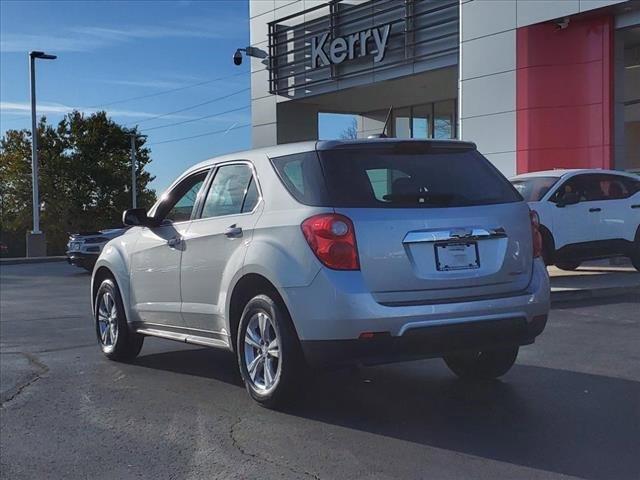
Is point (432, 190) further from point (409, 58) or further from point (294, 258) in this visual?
point (409, 58)

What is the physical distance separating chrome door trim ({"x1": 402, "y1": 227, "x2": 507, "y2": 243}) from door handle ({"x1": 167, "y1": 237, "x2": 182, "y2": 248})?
7.44 feet

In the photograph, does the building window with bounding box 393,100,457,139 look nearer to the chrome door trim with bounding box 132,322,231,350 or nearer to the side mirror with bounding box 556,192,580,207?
the side mirror with bounding box 556,192,580,207

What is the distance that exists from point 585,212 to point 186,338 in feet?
26.6

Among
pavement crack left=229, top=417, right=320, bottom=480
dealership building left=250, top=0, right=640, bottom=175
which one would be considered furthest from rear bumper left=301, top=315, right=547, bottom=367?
dealership building left=250, top=0, right=640, bottom=175

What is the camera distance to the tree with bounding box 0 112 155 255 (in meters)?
49.2

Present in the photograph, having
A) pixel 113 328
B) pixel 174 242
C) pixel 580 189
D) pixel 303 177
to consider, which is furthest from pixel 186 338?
pixel 580 189

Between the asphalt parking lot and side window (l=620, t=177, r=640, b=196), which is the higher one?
side window (l=620, t=177, r=640, b=196)

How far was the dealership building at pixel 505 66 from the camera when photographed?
16.3 metres

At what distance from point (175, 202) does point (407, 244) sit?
8.61 feet

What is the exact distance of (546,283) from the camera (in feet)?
17.2

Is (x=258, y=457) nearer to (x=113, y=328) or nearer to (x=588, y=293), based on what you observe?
(x=113, y=328)

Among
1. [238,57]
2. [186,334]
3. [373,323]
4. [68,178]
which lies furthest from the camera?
[68,178]

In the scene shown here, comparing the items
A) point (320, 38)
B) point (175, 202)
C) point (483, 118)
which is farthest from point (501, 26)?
point (175, 202)

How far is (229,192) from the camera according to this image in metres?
5.88
